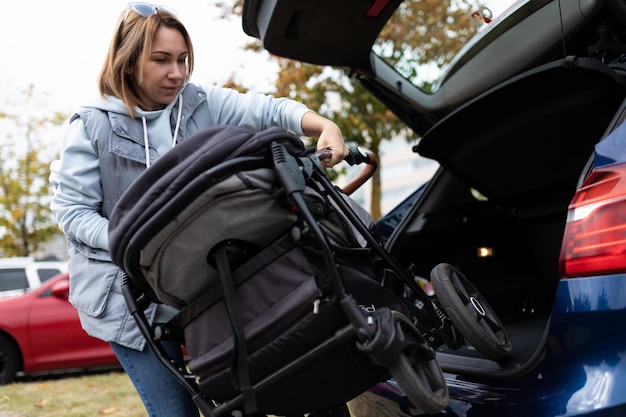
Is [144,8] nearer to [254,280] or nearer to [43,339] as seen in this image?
[254,280]

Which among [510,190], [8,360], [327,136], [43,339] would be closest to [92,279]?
[327,136]

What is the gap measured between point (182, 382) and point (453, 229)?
2062 millimetres

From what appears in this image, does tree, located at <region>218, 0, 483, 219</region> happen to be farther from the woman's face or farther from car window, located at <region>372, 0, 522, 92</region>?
the woman's face

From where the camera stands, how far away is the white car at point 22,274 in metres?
9.04

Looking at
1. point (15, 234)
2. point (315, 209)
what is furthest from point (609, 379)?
point (15, 234)

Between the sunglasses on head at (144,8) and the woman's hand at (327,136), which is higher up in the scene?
the sunglasses on head at (144,8)

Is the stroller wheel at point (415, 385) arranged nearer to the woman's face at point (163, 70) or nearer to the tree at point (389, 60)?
the woman's face at point (163, 70)

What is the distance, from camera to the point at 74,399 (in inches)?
226

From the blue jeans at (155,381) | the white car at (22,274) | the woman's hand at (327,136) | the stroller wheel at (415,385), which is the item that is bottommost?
the white car at (22,274)

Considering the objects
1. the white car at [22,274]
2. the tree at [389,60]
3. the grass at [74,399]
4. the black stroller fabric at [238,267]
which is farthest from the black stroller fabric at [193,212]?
the white car at [22,274]

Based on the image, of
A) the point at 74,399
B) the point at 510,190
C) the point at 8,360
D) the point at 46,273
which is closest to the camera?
the point at 510,190

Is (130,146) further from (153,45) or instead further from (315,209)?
(315,209)

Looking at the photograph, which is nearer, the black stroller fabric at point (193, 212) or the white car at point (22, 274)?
the black stroller fabric at point (193, 212)

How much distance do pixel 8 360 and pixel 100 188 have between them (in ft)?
21.8
